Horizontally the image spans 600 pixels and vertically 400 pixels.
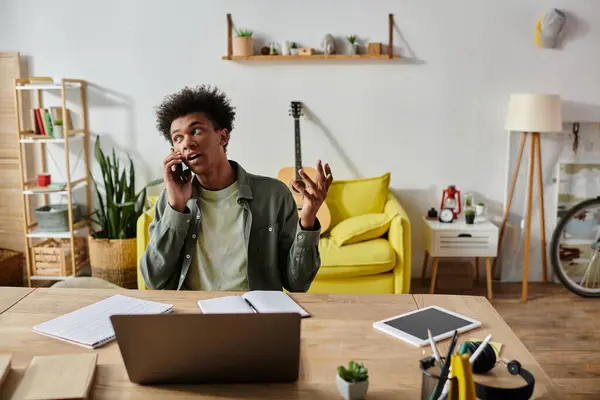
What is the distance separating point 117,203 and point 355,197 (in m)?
Result: 1.53

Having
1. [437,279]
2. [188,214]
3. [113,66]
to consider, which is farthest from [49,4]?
[437,279]

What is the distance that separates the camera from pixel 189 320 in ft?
3.43

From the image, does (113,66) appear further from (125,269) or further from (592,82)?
(592,82)

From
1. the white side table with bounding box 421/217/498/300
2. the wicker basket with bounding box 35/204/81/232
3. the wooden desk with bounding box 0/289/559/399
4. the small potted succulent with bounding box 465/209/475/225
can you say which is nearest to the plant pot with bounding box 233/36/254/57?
the wicker basket with bounding box 35/204/81/232

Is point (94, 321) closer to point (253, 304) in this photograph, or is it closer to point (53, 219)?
point (253, 304)

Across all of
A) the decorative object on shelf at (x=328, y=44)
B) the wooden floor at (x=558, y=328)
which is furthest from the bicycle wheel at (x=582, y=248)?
the decorative object on shelf at (x=328, y=44)

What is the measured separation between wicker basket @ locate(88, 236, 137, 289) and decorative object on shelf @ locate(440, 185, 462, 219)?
6.79ft

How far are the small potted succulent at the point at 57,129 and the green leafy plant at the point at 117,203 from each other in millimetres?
230

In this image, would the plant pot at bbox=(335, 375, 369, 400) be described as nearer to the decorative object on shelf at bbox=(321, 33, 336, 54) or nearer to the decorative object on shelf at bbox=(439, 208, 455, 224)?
the decorative object on shelf at bbox=(439, 208, 455, 224)

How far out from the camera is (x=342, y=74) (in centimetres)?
405

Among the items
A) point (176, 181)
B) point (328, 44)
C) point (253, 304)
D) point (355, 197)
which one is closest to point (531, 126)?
point (355, 197)

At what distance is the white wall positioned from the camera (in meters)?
3.99

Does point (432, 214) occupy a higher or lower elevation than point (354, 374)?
lower

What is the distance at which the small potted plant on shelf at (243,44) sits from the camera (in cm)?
392
